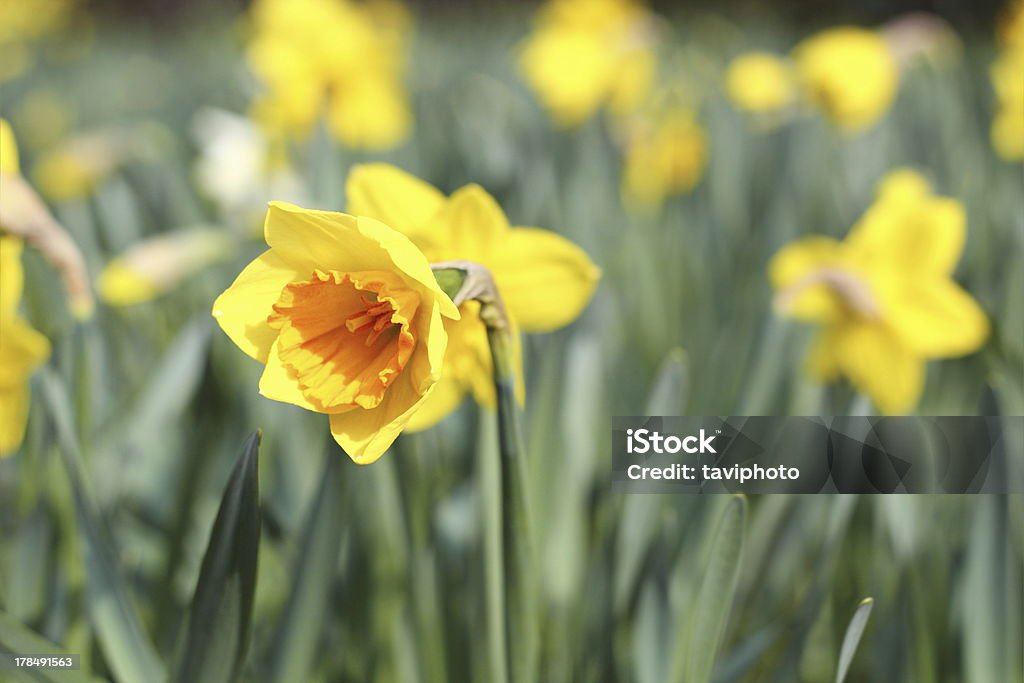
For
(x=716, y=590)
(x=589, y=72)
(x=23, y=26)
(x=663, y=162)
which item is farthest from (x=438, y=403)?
(x=23, y=26)

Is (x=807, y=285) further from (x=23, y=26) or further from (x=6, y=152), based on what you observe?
(x=23, y=26)

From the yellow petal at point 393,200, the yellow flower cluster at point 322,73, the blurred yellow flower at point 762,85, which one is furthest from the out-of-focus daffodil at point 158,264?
the blurred yellow flower at point 762,85

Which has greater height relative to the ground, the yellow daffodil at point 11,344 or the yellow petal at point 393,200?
the yellow petal at point 393,200

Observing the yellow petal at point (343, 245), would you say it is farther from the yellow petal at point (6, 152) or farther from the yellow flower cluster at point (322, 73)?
the yellow flower cluster at point (322, 73)

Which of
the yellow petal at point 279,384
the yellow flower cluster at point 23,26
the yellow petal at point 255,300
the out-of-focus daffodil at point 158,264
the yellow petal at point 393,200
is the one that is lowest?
the yellow petal at point 279,384

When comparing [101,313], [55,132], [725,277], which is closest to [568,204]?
[725,277]

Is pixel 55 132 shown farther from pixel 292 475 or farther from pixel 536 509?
pixel 536 509
